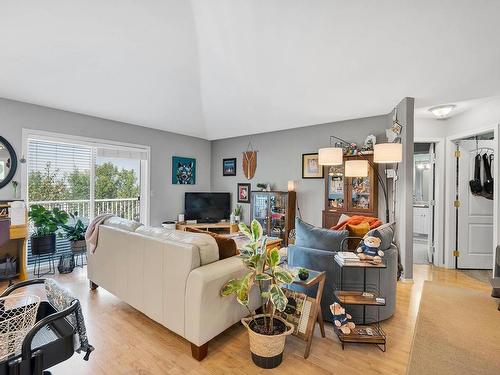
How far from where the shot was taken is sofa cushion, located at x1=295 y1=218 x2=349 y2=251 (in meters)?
2.48

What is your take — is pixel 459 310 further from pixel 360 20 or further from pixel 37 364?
pixel 37 364

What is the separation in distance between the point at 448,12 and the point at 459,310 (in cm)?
289

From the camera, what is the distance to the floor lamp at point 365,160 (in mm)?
3090

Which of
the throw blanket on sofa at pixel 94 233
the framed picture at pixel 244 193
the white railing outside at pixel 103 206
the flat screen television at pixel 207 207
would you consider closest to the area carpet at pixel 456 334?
the throw blanket on sofa at pixel 94 233

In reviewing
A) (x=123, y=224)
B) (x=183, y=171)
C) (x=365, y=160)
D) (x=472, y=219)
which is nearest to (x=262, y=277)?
(x=123, y=224)

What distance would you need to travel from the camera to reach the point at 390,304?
258cm

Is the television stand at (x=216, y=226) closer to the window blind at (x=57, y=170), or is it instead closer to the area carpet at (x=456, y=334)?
the window blind at (x=57, y=170)

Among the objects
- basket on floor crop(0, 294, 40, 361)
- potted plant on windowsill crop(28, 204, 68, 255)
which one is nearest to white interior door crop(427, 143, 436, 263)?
basket on floor crop(0, 294, 40, 361)

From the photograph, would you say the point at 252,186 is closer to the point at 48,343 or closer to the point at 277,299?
the point at 277,299

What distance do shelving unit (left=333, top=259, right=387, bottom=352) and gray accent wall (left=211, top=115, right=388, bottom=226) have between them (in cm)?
225

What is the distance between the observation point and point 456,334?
2.39 meters

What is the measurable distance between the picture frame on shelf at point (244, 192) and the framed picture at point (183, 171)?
3.57 feet

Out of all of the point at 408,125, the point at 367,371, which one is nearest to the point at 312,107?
the point at 408,125

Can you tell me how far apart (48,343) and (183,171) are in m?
4.86
